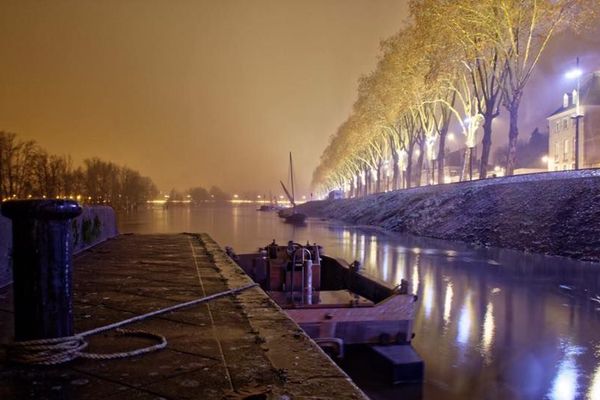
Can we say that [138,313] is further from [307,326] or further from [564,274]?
[564,274]

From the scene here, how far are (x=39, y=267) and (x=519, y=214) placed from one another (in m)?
33.8

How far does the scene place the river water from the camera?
9195 millimetres

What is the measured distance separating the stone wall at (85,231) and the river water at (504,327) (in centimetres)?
645

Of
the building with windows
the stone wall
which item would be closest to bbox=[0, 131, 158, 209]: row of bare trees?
the stone wall

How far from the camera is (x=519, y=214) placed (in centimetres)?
3356

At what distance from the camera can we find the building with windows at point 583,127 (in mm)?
63250

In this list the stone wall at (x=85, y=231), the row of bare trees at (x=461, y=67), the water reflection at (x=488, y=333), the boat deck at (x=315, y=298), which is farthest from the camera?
the row of bare trees at (x=461, y=67)

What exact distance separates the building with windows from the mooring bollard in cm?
6673

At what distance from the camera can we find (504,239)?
3291 cm

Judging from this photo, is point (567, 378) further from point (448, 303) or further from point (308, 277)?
point (448, 303)

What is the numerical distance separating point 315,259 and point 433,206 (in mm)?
35901

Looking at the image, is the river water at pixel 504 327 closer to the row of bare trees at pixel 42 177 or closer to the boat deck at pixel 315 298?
the boat deck at pixel 315 298

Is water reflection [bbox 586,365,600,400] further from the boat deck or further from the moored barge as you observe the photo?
the boat deck

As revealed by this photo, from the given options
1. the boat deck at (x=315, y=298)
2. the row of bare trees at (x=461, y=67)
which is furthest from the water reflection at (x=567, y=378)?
the row of bare trees at (x=461, y=67)
